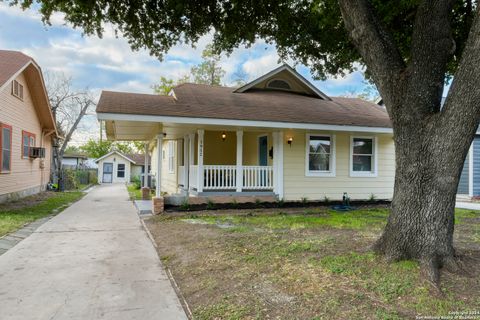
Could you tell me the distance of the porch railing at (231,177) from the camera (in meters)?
10.6

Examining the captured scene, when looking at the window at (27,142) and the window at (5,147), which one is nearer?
the window at (5,147)

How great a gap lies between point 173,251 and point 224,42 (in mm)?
6309

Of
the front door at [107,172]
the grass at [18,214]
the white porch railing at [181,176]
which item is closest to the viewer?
the grass at [18,214]

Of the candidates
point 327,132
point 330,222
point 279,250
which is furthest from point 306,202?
point 279,250

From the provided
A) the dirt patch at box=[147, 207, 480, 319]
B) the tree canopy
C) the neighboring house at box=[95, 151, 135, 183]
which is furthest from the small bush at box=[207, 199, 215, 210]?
the neighboring house at box=[95, 151, 135, 183]

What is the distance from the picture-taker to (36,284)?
3996 millimetres

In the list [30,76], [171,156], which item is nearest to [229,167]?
[171,156]

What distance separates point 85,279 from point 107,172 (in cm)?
3116

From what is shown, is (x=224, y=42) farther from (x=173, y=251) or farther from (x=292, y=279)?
(x=292, y=279)

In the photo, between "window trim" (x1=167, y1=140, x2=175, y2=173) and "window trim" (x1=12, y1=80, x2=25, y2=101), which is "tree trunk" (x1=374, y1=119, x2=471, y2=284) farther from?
"window trim" (x1=12, y1=80, x2=25, y2=101)

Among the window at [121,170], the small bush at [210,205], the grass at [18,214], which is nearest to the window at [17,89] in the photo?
the grass at [18,214]

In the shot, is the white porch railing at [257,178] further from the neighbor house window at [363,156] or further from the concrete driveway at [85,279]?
the concrete driveway at [85,279]


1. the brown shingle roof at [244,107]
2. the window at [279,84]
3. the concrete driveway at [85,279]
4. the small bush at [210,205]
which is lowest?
the concrete driveway at [85,279]

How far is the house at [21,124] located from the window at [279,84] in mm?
8991
